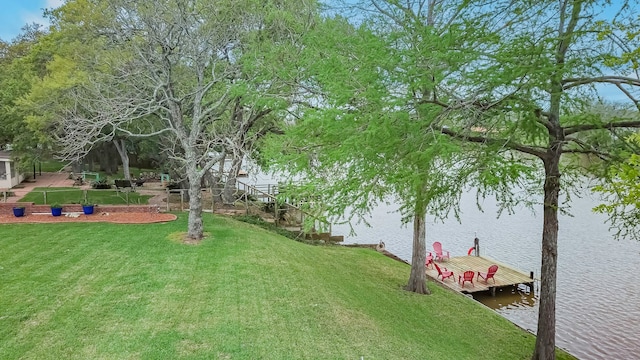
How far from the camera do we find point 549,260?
910 centimetres

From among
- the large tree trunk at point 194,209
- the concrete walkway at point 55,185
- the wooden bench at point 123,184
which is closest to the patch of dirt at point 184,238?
the large tree trunk at point 194,209

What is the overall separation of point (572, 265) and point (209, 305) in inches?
696

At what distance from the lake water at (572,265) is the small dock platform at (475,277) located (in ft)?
1.70

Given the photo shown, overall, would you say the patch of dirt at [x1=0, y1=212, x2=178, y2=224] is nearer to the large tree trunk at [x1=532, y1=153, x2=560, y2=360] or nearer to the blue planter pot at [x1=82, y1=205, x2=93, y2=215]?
the blue planter pot at [x1=82, y1=205, x2=93, y2=215]

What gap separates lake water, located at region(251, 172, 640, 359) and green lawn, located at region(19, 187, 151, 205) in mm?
6706

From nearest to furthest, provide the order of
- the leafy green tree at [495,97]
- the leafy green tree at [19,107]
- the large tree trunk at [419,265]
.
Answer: the leafy green tree at [495,97] → the large tree trunk at [419,265] → the leafy green tree at [19,107]

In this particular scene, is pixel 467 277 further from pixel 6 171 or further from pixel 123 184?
pixel 6 171

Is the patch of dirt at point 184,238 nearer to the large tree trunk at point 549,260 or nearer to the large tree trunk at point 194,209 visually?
the large tree trunk at point 194,209

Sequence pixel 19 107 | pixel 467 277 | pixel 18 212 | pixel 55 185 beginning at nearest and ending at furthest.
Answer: pixel 18 212 < pixel 467 277 < pixel 19 107 < pixel 55 185

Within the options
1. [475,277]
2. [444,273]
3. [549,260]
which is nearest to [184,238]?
[444,273]

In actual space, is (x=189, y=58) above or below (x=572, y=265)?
above

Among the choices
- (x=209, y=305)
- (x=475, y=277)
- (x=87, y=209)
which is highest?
(x=87, y=209)

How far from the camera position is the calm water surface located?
44.5 feet

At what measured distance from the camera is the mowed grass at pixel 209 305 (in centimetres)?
792
